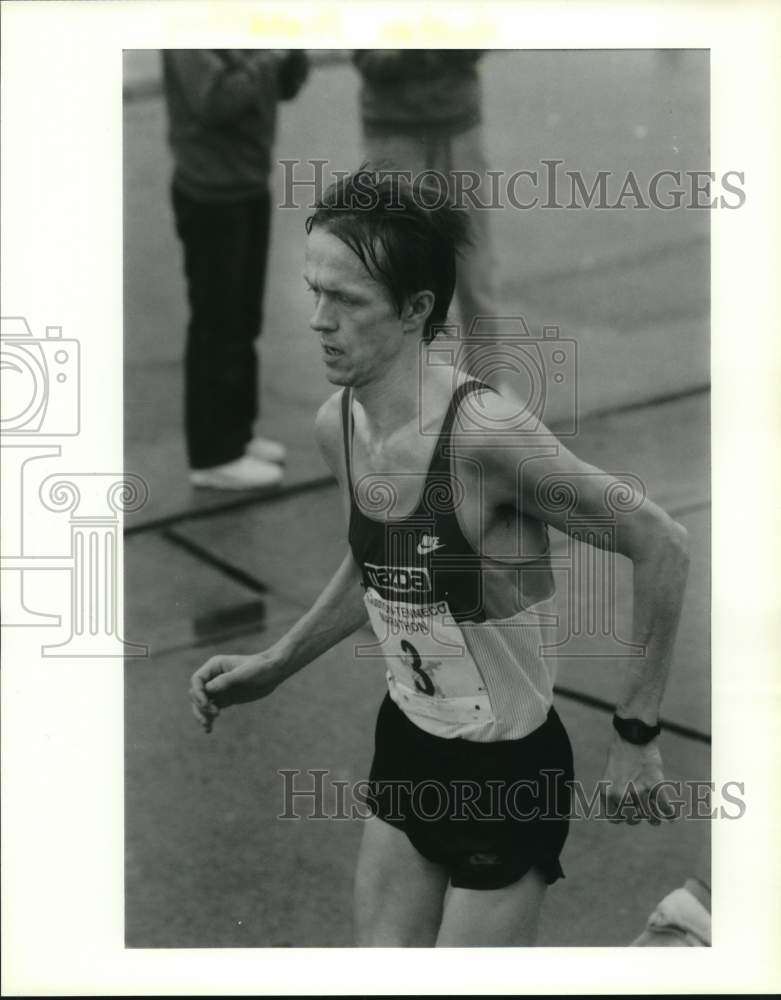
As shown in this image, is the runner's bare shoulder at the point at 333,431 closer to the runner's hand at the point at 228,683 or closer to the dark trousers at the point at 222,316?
the runner's hand at the point at 228,683

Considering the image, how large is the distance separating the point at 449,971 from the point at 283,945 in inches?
18.0

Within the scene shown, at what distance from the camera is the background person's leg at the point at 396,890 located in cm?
379

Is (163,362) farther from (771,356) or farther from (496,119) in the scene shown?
(771,356)

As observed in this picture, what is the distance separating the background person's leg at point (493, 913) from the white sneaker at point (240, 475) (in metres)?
2.21

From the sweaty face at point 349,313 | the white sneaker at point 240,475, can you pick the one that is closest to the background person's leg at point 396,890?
the sweaty face at point 349,313

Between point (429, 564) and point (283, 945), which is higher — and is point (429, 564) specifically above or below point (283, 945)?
above

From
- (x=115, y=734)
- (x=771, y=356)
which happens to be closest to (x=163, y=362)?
(x=115, y=734)

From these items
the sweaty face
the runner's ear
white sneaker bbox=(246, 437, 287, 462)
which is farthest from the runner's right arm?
white sneaker bbox=(246, 437, 287, 462)

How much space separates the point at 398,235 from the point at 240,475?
2.27 m

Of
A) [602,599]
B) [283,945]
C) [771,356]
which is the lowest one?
[283,945]

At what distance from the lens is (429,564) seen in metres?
3.67

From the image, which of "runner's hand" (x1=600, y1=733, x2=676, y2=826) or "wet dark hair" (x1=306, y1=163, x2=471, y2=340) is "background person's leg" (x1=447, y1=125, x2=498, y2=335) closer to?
"wet dark hair" (x1=306, y1=163, x2=471, y2=340)

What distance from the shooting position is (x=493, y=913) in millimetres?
3738

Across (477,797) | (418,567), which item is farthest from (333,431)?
(477,797)
